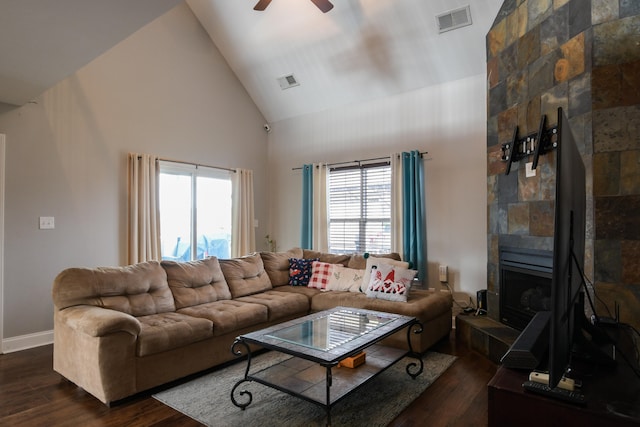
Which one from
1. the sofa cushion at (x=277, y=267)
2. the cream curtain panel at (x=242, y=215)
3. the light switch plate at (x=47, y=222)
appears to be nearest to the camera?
the light switch plate at (x=47, y=222)

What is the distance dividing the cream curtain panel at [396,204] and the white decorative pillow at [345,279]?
0.76m

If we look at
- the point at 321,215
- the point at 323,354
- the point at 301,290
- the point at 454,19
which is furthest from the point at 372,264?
the point at 454,19

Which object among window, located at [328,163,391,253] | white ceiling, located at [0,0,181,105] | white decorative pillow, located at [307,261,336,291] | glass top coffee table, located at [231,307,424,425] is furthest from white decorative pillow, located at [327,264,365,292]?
white ceiling, located at [0,0,181,105]

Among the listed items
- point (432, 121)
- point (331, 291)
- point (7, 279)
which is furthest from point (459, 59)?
point (7, 279)

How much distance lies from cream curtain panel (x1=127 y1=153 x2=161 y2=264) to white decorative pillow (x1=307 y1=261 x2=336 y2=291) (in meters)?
1.91

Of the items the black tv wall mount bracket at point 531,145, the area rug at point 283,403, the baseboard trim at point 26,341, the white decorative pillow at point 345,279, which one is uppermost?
the black tv wall mount bracket at point 531,145

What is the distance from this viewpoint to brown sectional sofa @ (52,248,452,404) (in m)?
2.54

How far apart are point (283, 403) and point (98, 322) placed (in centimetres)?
133

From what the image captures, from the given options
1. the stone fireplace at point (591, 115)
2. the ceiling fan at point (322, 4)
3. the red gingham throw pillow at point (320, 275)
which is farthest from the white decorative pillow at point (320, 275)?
the ceiling fan at point (322, 4)

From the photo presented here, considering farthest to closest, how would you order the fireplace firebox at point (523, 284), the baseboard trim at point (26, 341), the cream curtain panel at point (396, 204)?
the cream curtain panel at point (396, 204), the baseboard trim at point (26, 341), the fireplace firebox at point (523, 284)

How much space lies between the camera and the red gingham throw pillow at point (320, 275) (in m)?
4.50

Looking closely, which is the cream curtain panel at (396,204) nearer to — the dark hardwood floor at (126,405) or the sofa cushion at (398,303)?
the sofa cushion at (398,303)

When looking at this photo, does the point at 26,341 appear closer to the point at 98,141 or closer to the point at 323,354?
the point at 98,141

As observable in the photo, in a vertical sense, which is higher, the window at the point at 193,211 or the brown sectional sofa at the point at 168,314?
the window at the point at 193,211
